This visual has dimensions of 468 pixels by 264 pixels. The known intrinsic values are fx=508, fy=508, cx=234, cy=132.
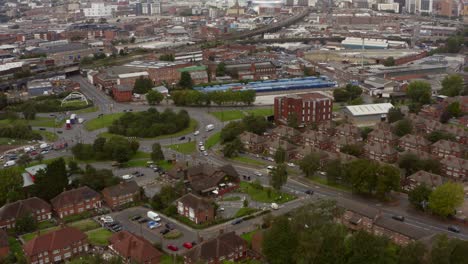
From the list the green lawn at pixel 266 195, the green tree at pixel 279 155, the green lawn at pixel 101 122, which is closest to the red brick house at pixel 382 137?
the green tree at pixel 279 155

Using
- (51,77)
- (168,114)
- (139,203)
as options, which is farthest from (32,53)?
(139,203)

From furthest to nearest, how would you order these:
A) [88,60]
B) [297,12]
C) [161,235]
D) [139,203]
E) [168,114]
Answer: [297,12] < [88,60] < [168,114] < [139,203] < [161,235]

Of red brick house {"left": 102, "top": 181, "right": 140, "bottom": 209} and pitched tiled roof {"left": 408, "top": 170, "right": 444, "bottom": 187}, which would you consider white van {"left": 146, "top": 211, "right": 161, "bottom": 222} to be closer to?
red brick house {"left": 102, "top": 181, "right": 140, "bottom": 209}

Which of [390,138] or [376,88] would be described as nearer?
[390,138]

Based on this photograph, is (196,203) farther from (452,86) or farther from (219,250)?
(452,86)

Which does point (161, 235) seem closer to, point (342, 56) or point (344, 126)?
point (344, 126)

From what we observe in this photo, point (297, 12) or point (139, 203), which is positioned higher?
point (297, 12)

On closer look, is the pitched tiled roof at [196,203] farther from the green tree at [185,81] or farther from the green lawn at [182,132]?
the green tree at [185,81]
